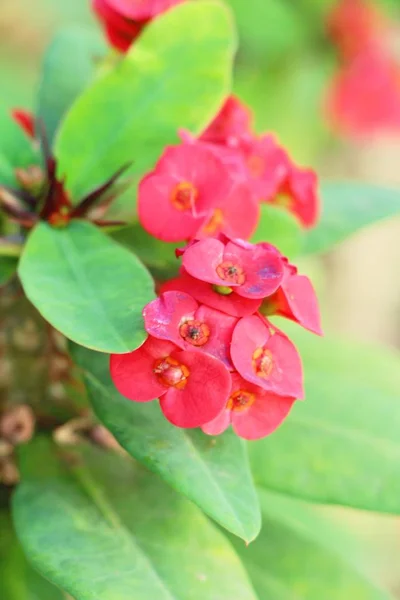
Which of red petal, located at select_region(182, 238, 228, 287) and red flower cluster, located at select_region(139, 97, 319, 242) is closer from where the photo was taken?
red petal, located at select_region(182, 238, 228, 287)

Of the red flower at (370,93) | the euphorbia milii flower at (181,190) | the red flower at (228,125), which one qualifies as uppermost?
the euphorbia milii flower at (181,190)

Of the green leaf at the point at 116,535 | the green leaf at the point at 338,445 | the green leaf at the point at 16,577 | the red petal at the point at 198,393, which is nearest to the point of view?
the red petal at the point at 198,393

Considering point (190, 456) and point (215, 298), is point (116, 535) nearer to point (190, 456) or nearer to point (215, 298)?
point (190, 456)

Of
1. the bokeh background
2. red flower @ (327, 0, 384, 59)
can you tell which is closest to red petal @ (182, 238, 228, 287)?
the bokeh background

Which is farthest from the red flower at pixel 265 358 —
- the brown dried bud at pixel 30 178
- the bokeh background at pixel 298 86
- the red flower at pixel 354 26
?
the red flower at pixel 354 26

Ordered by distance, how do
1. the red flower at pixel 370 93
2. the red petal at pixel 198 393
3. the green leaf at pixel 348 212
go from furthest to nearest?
the red flower at pixel 370 93, the green leaf at pixel 348 212, the red petal at pixel 198 393

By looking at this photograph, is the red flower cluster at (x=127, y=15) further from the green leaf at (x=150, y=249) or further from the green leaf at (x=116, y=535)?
the green leaf at (x=116, y=535)

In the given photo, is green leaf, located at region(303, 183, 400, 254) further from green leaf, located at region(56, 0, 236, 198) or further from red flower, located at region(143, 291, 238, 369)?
red flower, located at region(143, 291, 238, 369)
